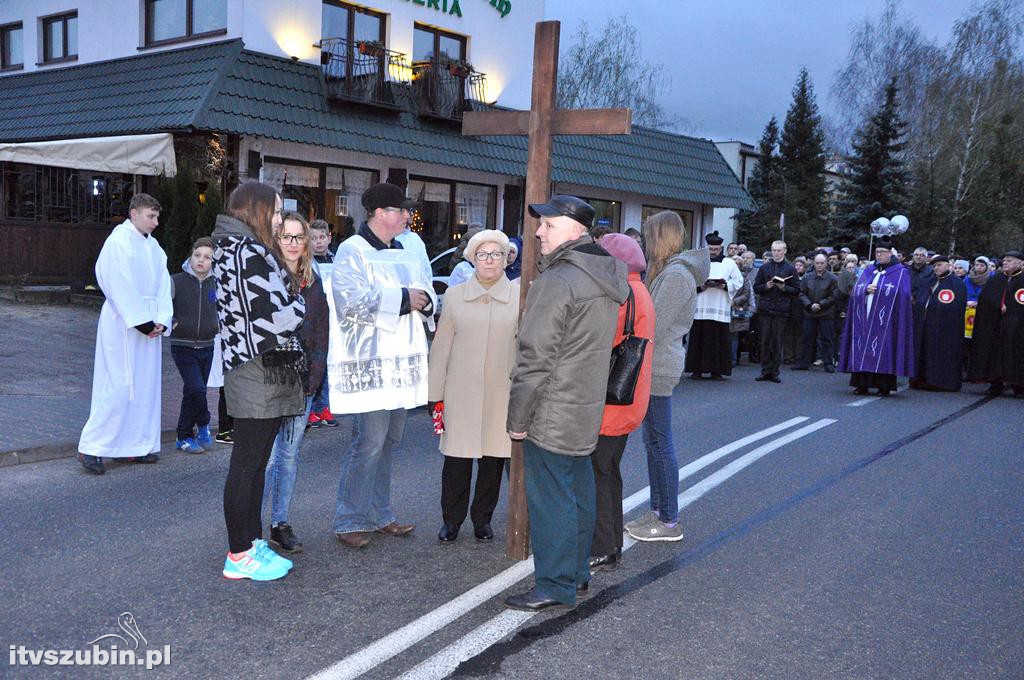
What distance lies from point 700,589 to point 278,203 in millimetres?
2873

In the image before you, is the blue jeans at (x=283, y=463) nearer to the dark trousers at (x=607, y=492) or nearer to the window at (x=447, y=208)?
the dark trousers at (x=607, y=492)

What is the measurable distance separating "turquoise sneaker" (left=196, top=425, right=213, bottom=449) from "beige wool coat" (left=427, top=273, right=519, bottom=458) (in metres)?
3.22

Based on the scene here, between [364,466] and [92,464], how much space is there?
107 inches

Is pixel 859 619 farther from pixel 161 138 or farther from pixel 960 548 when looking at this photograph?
pixel 161 138

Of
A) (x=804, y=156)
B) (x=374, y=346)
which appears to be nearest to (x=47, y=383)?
(x=374, y=346)

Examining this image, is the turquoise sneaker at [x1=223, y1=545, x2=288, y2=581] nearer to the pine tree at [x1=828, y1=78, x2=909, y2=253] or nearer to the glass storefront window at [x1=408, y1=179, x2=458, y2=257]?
the glass storefront window at [x1=408, y1=179, x2=458, y2=257]

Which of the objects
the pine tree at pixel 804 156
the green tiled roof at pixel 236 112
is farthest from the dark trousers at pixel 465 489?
the pine tree at pixel 804 156

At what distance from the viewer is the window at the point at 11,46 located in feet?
75.5

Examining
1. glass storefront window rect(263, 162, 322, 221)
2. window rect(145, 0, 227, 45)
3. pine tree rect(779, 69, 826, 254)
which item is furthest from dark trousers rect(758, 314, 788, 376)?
pine tree rect(779, 69, 826, 254)

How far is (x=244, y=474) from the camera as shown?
4.68 m

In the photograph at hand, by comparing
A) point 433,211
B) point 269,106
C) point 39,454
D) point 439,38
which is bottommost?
point 39,454

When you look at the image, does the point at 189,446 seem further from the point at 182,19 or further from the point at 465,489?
the point at 182,19

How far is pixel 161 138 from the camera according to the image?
15.8m

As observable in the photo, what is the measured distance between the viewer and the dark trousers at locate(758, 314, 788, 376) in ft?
44.8
